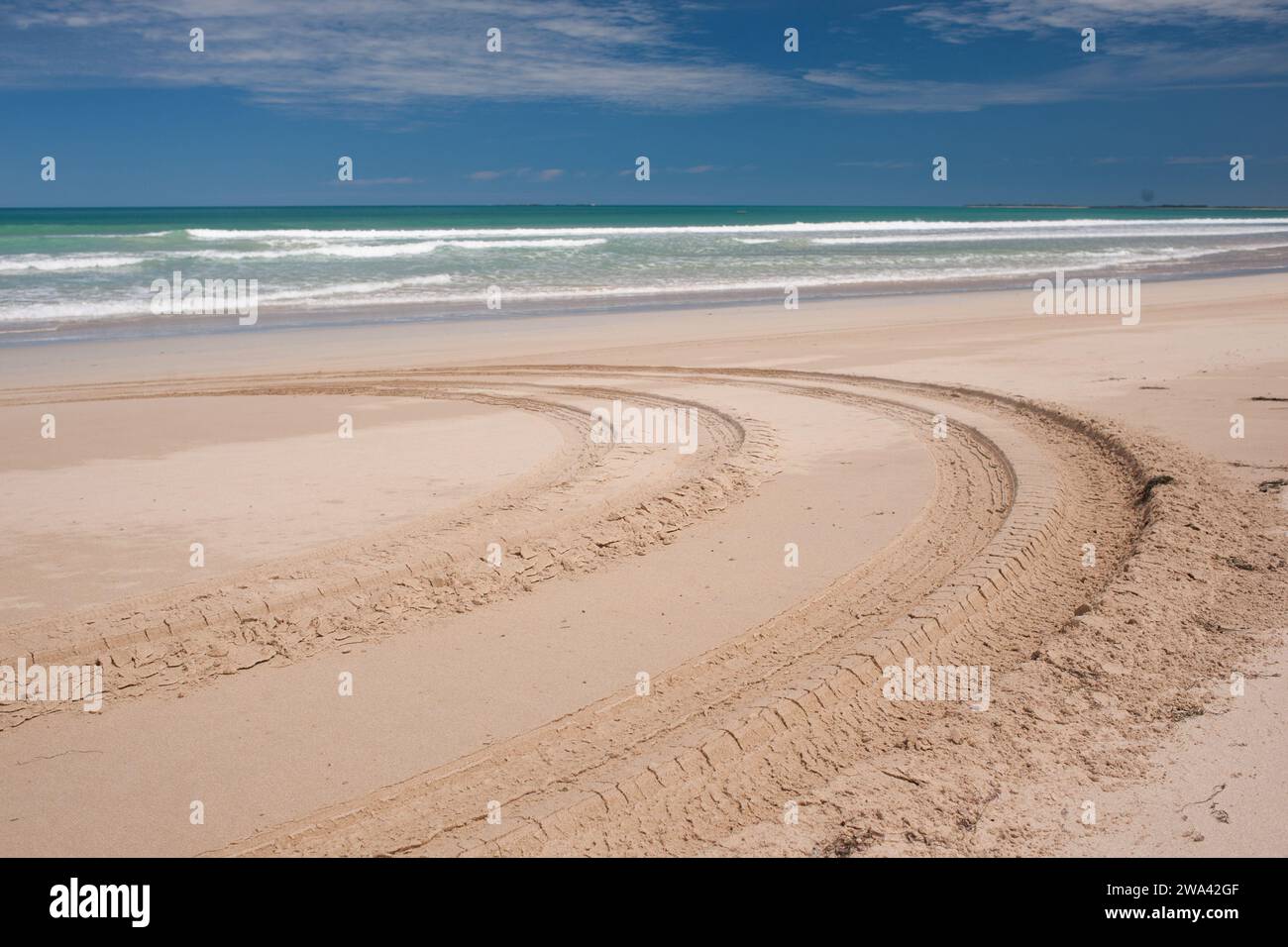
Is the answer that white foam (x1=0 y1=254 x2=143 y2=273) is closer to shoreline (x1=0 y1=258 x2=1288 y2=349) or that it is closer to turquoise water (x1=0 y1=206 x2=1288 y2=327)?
turquoise water (x1=0 y1=206 x2=1288 y2=327)

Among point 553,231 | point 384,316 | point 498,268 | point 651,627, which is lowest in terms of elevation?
point 651,627

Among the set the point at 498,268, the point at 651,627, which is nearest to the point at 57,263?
the point at 498,268

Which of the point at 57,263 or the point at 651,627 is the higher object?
the point at 57,263

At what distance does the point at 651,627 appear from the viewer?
14.1 ft

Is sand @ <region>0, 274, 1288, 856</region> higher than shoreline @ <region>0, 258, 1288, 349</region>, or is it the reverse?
shoreline @ <region>0, 258, 1288, 349</region>

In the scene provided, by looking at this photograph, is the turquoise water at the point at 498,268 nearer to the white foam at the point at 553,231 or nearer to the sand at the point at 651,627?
the white foam at the point at 553,231

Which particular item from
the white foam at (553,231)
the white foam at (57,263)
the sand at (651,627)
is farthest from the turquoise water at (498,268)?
the sand at (651,627)

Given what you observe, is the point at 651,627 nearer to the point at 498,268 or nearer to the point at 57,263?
the point at 498,268

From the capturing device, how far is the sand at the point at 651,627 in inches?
118

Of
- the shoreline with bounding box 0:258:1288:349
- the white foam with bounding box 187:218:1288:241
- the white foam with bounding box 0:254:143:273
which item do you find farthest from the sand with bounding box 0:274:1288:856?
the white foam with bounding box 187:218:1288:241

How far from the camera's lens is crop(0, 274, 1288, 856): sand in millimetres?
2988

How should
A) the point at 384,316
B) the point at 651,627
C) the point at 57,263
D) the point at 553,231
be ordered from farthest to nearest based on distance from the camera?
the point at 553,231
the point at 57,263
the point at 384,316
the point at 651,627
